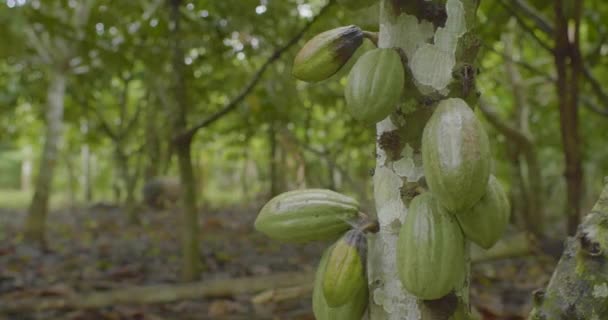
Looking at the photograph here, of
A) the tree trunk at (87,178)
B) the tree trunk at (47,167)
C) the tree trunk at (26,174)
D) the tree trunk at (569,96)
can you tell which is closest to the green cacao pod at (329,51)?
the tree trunk at (569,96)

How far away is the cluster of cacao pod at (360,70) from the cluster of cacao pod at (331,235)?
13 cm

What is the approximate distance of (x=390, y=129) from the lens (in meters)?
0.80

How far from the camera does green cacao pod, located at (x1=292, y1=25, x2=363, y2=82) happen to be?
0.83 metres

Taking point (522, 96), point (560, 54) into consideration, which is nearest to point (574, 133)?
point (560, 54)

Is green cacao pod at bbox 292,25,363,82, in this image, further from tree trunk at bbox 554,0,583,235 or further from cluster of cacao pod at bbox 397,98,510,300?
tree trunk at bbox 554,0,583,235

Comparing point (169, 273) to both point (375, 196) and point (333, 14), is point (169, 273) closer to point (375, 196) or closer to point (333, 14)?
point (333, 14)

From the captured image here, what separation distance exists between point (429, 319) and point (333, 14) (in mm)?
1733

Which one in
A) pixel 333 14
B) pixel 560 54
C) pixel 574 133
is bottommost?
pixel 574 133

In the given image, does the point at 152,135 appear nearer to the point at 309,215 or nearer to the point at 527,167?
the point at 527,167

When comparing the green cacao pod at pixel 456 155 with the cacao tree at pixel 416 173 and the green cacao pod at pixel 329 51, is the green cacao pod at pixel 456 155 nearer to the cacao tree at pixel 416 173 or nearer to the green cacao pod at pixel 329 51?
the cacao tree at pixel 416 173

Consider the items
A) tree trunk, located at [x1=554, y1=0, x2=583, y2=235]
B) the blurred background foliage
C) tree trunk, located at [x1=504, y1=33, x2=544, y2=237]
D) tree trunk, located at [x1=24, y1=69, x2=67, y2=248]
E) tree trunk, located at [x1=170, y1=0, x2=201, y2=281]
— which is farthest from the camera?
tree trunk, located at [x1=24, y1=69, x2=67, y2=248]

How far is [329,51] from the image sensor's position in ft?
2.74

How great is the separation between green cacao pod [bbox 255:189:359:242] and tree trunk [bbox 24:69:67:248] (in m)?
3.47

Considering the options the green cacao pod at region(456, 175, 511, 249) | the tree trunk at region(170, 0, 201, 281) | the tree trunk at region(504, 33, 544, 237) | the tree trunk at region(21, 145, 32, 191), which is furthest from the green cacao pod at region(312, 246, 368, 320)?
the tree trunk at region(21, 145, 32, 191)
